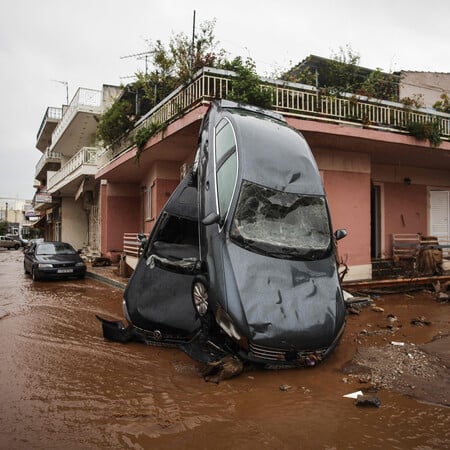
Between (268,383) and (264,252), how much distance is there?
1.32 m

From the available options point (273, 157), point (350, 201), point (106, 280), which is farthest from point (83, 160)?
point (273, 157)

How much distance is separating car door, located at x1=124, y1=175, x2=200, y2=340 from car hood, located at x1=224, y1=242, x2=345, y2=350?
2.78 ft

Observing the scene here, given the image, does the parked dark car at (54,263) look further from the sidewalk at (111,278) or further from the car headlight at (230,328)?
the car headlight at (230,328)

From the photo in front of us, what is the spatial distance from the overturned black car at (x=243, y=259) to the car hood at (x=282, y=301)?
10mm

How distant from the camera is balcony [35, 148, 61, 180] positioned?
33.5 meters

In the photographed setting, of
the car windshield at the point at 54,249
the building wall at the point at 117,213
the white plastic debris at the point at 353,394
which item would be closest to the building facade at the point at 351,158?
the building wall at the point at 117,213

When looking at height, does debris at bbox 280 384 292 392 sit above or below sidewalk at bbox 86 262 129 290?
above

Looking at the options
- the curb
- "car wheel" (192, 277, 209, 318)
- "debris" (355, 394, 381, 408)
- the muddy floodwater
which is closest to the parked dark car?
the curb

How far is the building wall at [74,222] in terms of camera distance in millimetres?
26188

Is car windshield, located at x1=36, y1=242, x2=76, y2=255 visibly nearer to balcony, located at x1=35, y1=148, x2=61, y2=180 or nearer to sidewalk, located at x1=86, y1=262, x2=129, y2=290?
sidewalk, located at x1=86, y1=262, x2=129, y2=290

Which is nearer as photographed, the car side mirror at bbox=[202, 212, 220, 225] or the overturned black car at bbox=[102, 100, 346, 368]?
the overturned black car at bbox=[102, 100, 346, 368]

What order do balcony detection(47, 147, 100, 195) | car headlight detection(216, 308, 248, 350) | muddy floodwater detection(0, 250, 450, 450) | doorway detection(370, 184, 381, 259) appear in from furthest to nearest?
1. balcony detection(47, 147, 100, 195)
2. doorway detection(370, 184, 381, 259)
3. car headlight detection(216, 308, 248, 350)
4. muddy floodwater detection(0, 250, 450, 450)

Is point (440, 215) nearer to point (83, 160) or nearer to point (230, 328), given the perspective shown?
point (230, 328)

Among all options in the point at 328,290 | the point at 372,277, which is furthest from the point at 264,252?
the point at 372,277
